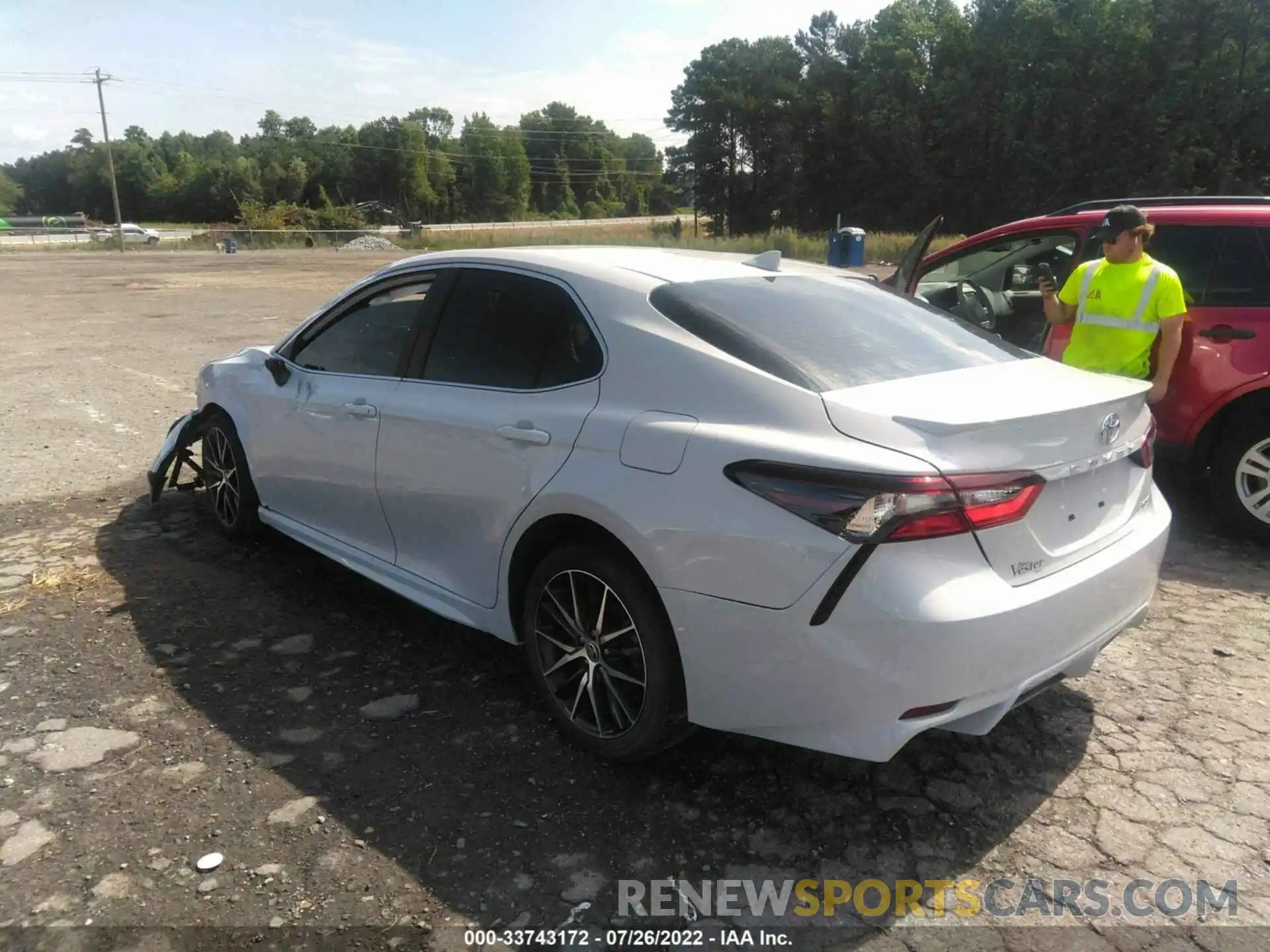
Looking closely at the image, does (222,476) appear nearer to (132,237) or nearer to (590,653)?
(590,653)

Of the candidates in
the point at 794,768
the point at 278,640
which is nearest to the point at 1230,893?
the point at 794,768

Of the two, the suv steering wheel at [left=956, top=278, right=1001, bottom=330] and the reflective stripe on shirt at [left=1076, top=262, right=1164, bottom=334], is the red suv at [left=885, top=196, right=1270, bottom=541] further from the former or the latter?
the suv steering wheel at [left=956, top=278, right=1001, bottom=330]

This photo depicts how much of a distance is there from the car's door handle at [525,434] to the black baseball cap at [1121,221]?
355 centimetres

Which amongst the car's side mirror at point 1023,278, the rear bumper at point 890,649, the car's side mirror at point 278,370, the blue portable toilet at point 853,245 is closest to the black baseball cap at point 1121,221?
the car's side mirror at point 1023,278

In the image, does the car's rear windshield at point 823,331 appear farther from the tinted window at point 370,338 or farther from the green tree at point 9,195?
the green tree at point 9,195

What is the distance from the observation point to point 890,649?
7.73 feet

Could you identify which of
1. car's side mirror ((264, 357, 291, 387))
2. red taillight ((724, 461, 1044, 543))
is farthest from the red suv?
car's side mirror ((264, 357, 291, 387))

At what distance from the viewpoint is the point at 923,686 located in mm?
2381

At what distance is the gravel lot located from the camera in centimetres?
247

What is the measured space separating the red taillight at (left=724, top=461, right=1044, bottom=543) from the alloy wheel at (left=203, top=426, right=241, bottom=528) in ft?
11.7

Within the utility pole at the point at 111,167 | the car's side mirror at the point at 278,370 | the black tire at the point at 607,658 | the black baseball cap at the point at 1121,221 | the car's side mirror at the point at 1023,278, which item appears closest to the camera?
the black tire at the point at 607,658

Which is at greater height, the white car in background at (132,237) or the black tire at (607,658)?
the white car in background at (132,237)

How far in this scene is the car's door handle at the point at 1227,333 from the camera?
498cm

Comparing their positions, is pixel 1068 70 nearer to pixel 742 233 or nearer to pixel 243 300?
pixel 742 233
